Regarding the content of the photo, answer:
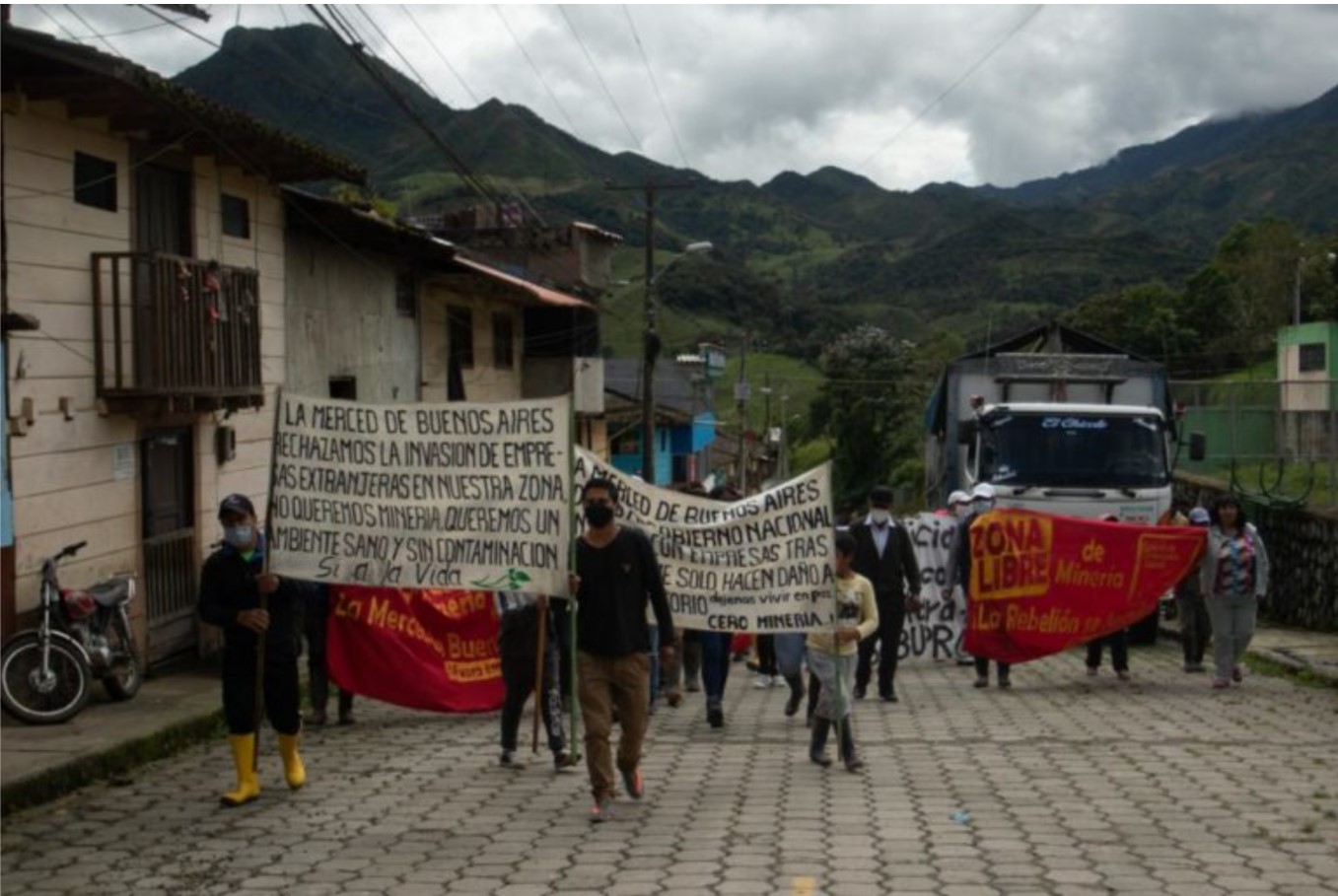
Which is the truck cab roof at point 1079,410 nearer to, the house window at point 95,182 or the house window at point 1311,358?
the house window at point 95,182

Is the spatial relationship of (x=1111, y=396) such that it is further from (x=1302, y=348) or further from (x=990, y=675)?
(x=1302, y=348)

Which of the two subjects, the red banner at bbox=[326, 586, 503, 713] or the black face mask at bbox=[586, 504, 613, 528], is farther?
the red banner at bbox=[326, 586, 503, 713]

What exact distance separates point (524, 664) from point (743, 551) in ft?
5.37

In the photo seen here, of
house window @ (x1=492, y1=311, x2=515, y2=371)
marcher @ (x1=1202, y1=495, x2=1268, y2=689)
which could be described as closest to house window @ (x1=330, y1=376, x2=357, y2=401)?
house window @ (x1=492, y1=311, x2=515, y2=371)

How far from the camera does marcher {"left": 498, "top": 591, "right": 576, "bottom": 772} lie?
10.4 meters

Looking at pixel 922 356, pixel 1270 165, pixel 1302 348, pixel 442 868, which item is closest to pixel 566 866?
pixel 442 868

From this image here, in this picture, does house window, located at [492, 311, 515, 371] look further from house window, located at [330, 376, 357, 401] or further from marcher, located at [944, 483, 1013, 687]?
marcher, located at [944, 483, 1013, 687]

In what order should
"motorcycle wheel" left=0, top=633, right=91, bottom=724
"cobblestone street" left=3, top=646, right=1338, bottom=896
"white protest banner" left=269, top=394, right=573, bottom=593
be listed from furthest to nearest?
"motorcycle wheel" left=0, top=633, right=91, bottom=724 < "white protest banner" left=269, top=394, right=573, bottom=593 < "cobblestone street" left=3, top=646, right=1338, bottom=896

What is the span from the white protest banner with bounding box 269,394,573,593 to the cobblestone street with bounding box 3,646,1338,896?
54.1 inches

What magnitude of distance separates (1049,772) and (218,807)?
16.8ft

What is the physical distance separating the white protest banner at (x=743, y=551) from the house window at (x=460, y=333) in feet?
61.6

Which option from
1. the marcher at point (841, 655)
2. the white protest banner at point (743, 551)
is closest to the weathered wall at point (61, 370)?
the white protest banner at point (743, 551)

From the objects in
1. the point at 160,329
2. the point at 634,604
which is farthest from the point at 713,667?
the point at 160,329

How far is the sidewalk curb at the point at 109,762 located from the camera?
9.73 metres
